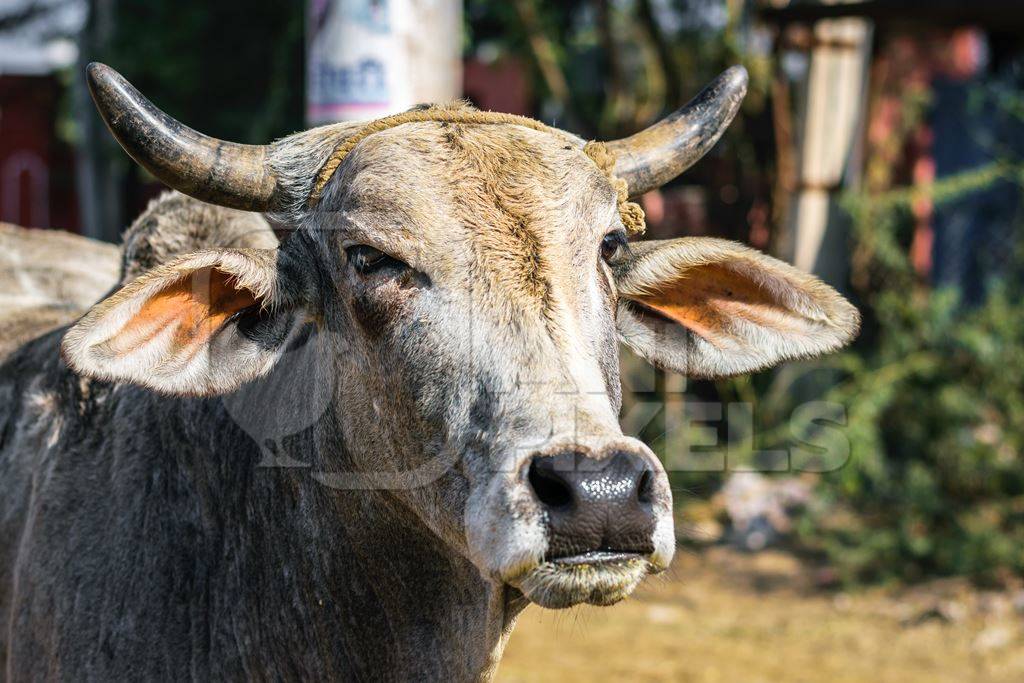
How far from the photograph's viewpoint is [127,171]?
46.7 feet

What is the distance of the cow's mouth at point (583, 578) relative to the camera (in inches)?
93.1

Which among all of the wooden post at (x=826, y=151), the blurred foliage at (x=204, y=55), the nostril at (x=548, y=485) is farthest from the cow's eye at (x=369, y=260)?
the blurred foliage at (x=204, y=55)

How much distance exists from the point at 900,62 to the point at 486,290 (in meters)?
10.1

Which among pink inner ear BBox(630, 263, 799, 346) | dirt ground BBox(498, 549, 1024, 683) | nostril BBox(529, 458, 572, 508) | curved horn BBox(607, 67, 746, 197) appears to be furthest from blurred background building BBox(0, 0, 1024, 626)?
nostril BBox(529, 458, 572, 508)

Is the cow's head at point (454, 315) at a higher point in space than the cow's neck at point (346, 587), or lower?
higher

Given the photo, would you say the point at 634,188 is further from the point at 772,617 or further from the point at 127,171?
the point at 127,171

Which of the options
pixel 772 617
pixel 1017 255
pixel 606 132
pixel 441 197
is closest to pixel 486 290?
pixel 441 197

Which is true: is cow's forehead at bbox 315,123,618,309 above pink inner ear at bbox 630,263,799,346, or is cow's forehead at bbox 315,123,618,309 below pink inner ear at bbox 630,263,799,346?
above

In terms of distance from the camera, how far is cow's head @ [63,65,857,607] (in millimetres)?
2393

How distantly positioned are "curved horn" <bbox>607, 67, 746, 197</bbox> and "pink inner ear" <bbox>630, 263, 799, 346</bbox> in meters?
0.30

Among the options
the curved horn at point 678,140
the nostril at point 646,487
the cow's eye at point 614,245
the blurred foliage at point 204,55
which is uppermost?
the blurred foliage at point 204,55

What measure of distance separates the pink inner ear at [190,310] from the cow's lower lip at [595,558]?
1121mm

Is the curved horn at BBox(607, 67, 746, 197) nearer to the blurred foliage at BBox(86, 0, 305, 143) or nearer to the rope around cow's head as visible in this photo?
the rope around cow's head

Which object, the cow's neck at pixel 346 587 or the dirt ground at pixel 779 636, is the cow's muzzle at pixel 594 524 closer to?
the cow's neck at pixel 346 587
